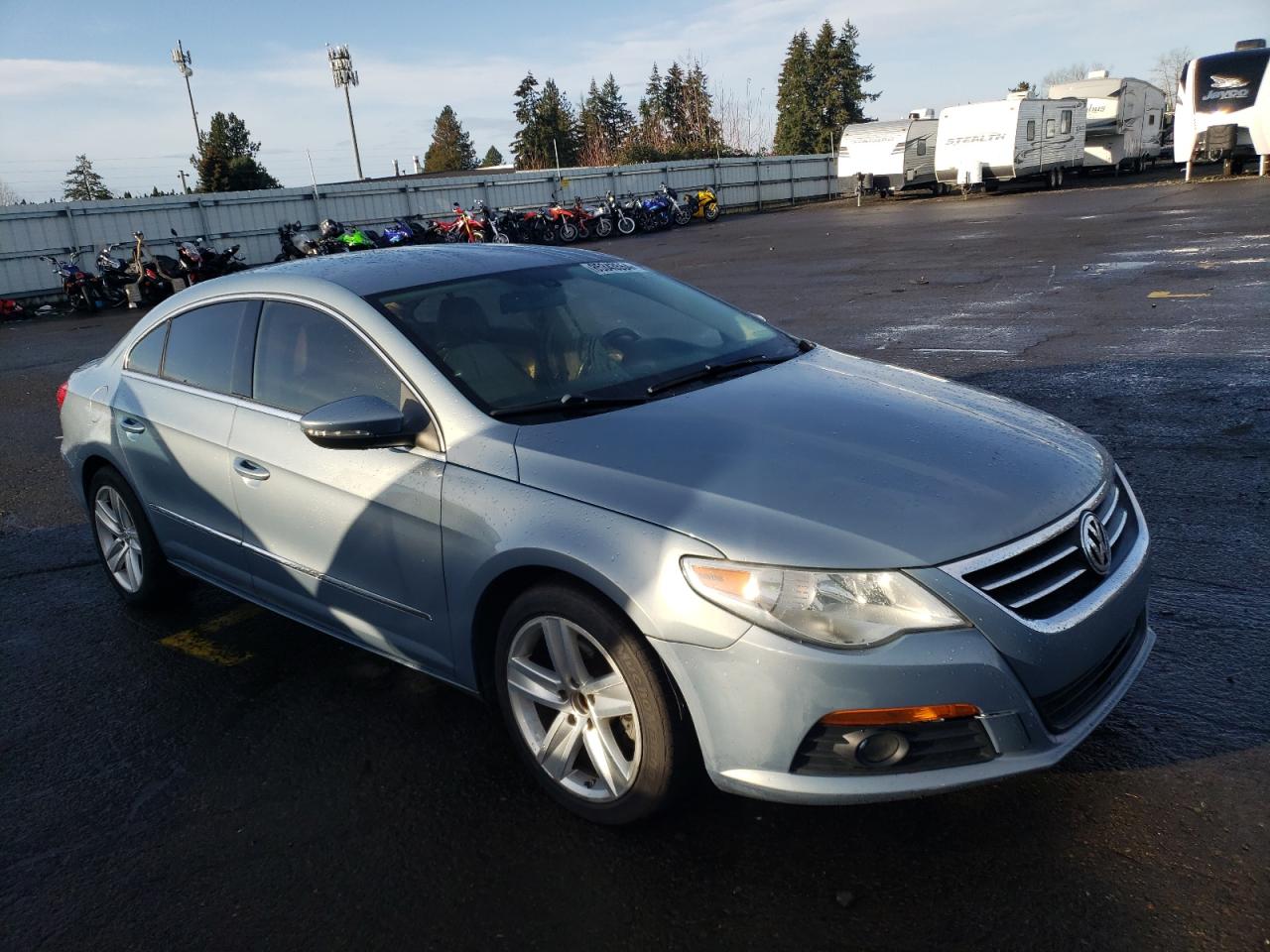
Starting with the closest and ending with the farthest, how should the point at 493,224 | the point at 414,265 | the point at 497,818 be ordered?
the point at 497,818 < the point at 414,265 < the point at 493,224

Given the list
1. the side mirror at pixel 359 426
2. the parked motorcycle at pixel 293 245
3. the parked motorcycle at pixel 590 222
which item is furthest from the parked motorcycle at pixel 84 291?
the side mirror at pixel 359 426

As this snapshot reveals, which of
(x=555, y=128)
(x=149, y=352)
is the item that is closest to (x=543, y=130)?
(x=555, y=128)

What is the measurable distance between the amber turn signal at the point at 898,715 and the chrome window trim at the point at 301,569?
1383 mm

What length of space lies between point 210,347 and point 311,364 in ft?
2.51

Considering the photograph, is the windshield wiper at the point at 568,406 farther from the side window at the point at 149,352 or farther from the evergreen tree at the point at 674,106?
the evergreen tree at the point at 674,106

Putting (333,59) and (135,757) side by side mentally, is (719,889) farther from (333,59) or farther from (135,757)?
(333,59)

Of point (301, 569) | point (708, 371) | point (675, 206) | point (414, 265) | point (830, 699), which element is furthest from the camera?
point (675, 206)

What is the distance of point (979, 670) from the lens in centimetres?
247

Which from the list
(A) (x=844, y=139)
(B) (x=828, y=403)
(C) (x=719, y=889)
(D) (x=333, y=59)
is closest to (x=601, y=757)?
(C) (x=719, y=889)

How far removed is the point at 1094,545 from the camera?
2809 mm

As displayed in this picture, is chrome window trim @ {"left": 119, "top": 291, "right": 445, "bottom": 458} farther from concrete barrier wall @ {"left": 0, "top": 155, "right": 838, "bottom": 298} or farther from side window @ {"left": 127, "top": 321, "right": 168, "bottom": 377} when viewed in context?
concrete barrier wall @ {"left": 0, "top": 155, "right": 838, "bottom": 298}

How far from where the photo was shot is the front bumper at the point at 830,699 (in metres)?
2.45

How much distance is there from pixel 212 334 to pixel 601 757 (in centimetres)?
254

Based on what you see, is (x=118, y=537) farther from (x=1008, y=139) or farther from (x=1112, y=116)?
(x=1112, y=116)
